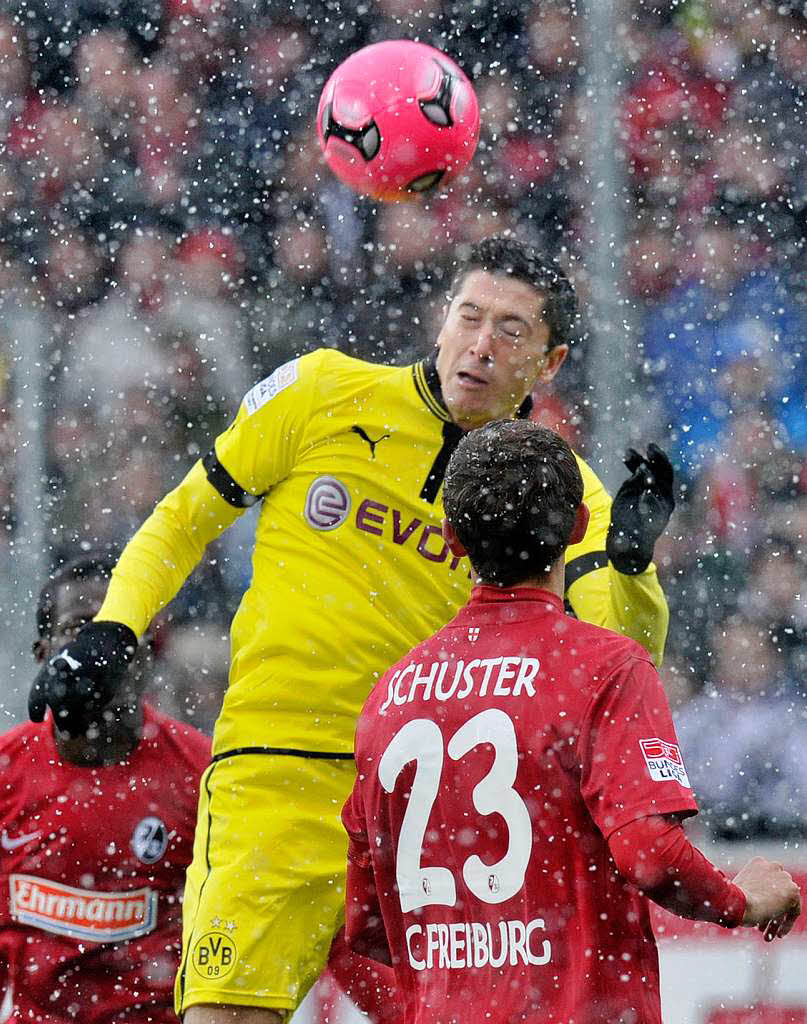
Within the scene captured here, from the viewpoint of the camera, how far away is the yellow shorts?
12.1 ft

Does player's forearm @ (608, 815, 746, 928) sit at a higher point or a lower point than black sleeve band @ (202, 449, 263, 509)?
lower

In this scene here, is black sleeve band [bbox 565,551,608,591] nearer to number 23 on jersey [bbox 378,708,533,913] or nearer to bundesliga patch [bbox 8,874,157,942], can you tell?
number 23 on jersey [bbox 378,708,533,913]

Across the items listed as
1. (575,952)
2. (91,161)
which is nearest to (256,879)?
(575,952)

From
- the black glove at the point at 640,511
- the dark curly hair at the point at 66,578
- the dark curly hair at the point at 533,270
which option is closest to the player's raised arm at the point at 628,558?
the black glove at the point at 640,511

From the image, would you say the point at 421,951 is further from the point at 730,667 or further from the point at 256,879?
the point at 730,667

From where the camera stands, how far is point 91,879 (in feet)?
13.4

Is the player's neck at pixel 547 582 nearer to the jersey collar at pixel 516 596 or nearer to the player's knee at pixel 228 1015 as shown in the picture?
the jersey collar at pixel 516 596

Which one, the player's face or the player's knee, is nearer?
the player's knee

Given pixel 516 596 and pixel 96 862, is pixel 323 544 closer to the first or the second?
pixel 96 862

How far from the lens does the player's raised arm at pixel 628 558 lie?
3.49 meters

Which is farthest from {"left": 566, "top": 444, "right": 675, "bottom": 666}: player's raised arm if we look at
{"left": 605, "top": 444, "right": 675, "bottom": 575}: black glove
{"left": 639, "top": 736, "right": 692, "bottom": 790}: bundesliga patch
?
{"left": 639, "top": 736, "right": 692, "bottom": 790}: bundesliga patch

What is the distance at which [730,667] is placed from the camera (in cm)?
621

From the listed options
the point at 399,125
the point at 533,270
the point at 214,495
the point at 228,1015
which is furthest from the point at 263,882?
the point at 399,125

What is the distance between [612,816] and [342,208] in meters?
4.83
